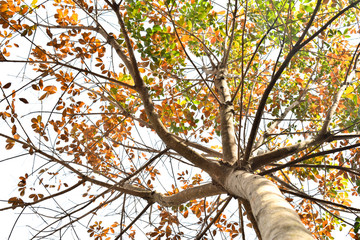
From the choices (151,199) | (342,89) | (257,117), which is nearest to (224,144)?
(257,117)

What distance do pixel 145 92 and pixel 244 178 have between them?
1.15 m

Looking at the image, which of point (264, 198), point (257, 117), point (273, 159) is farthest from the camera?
point (273, 159)

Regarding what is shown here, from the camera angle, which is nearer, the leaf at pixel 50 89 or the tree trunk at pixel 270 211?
the tree trunk at pixel 270 211

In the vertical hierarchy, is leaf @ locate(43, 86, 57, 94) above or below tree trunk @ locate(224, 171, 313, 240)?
above

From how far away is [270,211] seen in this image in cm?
107

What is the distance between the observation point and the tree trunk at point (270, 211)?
0.88 m

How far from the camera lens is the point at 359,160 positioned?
9.58 feet

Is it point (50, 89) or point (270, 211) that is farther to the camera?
point (50, 89)

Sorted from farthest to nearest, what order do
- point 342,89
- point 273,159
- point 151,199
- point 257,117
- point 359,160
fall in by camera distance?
point 359,160 → point 151,199 → point 342,89 → point 273,159 → point 257,117

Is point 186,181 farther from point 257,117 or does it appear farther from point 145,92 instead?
point 257,117

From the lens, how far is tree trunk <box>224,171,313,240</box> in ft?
2.90

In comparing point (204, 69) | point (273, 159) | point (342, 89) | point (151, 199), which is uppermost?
point (204, 69)

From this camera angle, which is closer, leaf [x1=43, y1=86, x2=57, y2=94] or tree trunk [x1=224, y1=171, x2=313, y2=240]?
tree trunk [x1=224, y1=171, x2=313, y2=240]

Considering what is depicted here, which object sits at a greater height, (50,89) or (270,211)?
(50,89)
